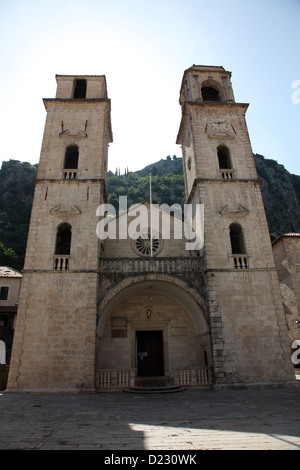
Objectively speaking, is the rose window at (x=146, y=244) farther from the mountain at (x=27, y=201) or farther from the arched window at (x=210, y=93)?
the mountain at (x=27, y=201)

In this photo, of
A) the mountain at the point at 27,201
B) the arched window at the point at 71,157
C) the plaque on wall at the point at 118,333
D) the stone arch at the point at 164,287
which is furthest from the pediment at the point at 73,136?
the mountain at the point at 27,201

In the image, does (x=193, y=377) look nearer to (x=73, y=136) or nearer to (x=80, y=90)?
(x=73, y=136)

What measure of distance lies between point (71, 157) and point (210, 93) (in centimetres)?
1133

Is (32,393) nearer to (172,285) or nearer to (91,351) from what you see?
(91,351)

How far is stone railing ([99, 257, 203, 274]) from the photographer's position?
13961mm

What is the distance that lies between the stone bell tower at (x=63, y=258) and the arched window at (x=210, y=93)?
7.35 m

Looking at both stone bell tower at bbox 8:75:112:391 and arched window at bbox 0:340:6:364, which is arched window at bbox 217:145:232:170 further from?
arched window at bbox 0:340:6:364

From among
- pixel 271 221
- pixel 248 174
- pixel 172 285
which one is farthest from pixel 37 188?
pixel 271 221

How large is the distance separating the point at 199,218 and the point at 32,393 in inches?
452

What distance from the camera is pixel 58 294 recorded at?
510 inches

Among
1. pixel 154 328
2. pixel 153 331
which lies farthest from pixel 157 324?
pixel 153 331

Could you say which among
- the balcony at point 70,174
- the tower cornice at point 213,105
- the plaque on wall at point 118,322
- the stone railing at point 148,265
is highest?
the tower cornice at point 213,105

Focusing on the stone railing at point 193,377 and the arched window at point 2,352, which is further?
the arched window at point 2,352

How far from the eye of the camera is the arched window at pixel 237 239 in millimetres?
15070
